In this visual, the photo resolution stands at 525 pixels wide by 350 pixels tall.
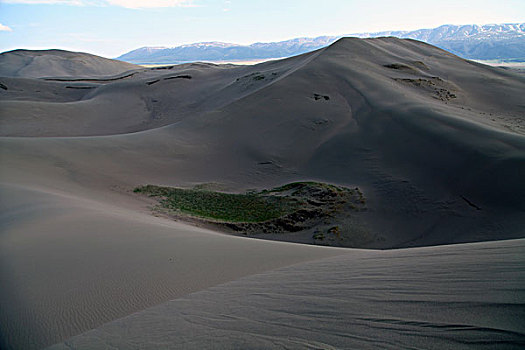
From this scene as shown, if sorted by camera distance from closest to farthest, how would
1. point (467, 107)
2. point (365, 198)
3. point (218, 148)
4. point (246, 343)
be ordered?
1. point (246, 343)
2. point (365, 198)
3. point (218, 148)
4. point (467, 107)

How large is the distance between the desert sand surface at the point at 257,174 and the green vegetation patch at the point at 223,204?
30.3 inches

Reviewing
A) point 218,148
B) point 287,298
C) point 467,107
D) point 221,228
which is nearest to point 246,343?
point 287,298

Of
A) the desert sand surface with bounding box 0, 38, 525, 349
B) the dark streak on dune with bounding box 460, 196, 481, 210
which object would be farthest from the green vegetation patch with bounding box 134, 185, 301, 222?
the dark streak on dune with bounding box 460, 196, 481, 210

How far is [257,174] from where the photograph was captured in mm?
11625

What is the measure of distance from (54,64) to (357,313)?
6316 centimetres

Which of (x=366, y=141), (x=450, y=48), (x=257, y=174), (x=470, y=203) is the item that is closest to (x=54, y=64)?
(x=257, y=174)

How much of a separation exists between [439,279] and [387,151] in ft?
30.2

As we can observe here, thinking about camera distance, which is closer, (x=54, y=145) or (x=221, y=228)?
(x=221, y=228)

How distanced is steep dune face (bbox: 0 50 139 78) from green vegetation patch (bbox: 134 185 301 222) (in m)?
49.7

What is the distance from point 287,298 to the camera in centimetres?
283

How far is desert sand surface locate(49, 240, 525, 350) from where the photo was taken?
6.43 feet

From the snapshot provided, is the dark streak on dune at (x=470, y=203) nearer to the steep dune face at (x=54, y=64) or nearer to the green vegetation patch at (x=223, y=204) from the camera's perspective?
the green vegetation patch at (x=223, y=204)

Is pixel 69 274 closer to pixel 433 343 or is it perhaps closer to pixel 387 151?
pixel 433 343

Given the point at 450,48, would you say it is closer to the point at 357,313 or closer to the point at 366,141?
the point at 366,141
